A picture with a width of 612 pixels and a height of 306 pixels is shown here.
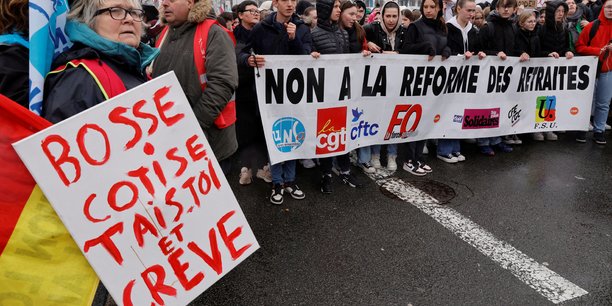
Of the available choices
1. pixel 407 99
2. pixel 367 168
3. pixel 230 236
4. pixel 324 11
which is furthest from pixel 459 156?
pixel 230 236

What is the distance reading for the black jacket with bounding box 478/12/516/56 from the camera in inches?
216

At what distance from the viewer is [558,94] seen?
6070 millimetres

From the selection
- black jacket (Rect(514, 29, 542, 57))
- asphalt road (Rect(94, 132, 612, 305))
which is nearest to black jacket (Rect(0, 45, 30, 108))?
asphalt road (Rect(94, 132, 612, 305))

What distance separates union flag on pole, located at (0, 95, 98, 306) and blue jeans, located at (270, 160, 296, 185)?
2825 millimetres

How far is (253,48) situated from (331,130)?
1.17 metres

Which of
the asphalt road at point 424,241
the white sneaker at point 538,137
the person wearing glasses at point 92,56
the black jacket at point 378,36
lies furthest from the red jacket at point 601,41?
the person wearing glasses at point 92,56

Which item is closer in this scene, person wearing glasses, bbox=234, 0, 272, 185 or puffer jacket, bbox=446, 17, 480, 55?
person wearing glasses, bbox=234, 0, 272, 185

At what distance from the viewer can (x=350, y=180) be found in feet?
15.3

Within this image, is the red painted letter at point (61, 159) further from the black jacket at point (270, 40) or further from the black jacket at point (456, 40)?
the black jacket at point (456, 40)

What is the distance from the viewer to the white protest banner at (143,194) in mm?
1412

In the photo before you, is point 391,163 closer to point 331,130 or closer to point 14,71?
point 331,130

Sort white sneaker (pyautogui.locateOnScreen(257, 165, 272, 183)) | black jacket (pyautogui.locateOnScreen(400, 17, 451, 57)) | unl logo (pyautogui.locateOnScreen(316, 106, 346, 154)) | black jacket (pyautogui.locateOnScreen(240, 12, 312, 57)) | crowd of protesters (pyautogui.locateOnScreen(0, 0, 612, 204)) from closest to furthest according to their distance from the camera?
1. crowd of protesters (pyautogui.locateOnScreen(0, 0, 612, 204))
2. black jacket (pyautogui.locateOnScreen(240, 12, 312, 57))
3. unl logo (pyautogui.locateOnScreen(316, 106, 346, 154))
4. white sneaker (pyautogui.locateOnScreen(257, 165, 272, 183))
5. black jacket (pyautogui.locateOnScreen(400, 17, 451, 57))

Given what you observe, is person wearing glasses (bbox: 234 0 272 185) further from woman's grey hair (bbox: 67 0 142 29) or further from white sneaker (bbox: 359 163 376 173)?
woman's grey hair (bbox: 67 0 142 29)

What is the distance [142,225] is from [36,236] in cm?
35
